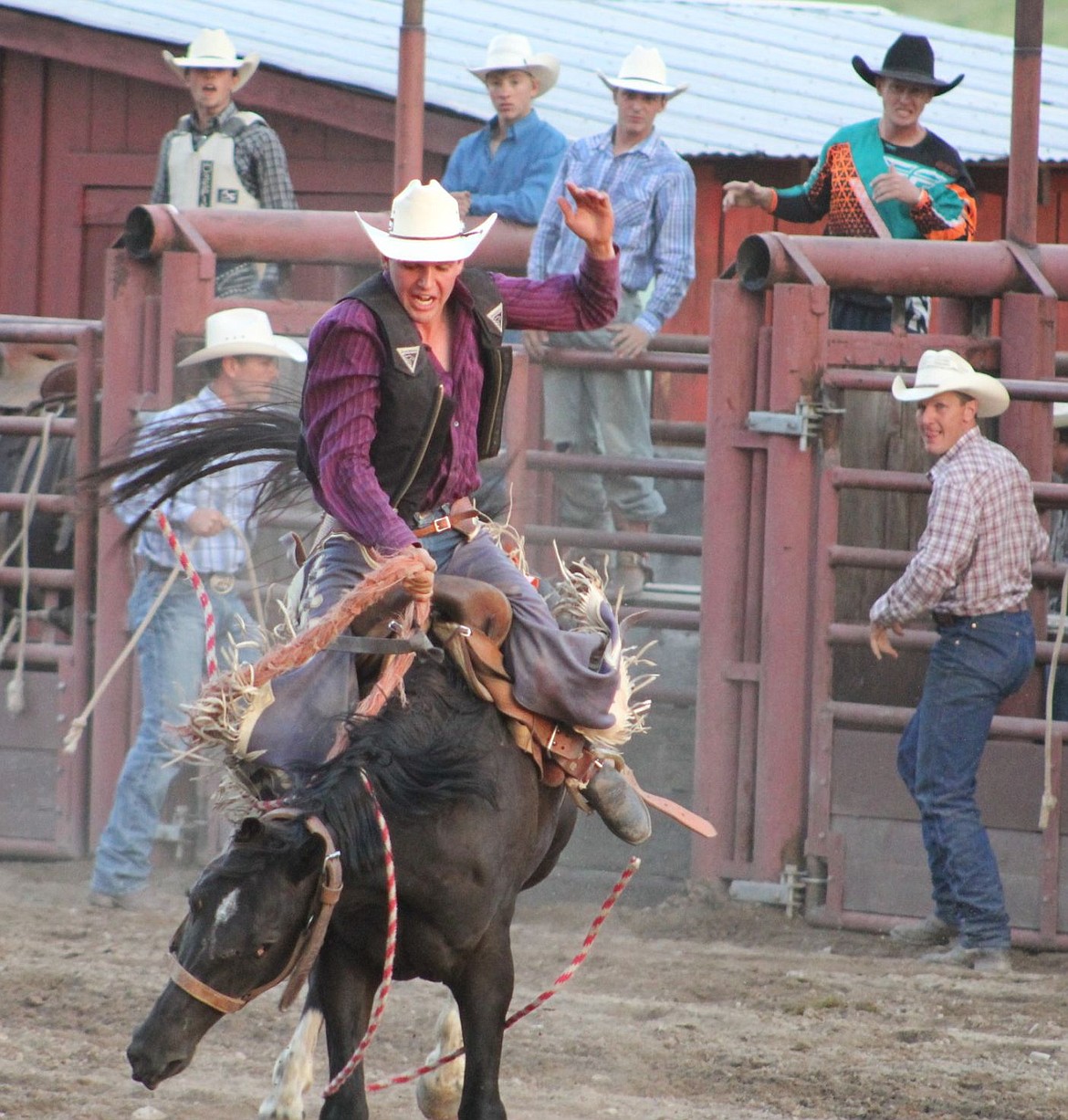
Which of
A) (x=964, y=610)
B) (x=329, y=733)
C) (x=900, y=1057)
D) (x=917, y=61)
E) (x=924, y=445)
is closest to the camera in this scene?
(x=329, y=733)

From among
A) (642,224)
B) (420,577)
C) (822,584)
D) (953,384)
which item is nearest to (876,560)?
(822,584)

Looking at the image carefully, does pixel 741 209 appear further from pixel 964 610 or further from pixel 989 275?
pixel 964 610

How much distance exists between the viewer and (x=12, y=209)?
11.8 metres

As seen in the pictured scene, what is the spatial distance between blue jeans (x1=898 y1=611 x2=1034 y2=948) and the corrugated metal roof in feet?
17.8

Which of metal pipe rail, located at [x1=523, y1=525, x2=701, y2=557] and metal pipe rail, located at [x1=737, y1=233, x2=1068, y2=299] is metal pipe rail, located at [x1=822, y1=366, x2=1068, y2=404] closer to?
metal pipe rail, located at [x1=737, y1=233, x2=1068, y2=299]

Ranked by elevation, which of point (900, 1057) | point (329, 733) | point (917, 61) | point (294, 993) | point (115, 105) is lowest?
point (900, 1057)

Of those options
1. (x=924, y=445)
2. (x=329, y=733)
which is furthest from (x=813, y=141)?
(x=329, y=733)

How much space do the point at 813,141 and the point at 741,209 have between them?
0.69m

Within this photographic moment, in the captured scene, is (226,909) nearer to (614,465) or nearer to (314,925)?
(314,925)

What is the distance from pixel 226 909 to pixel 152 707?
3.63 m

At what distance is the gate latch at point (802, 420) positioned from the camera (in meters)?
6.75

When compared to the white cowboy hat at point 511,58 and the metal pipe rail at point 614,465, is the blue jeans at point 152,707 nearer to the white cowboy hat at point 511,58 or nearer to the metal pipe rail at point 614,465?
the metal pipe rail at point 614,465

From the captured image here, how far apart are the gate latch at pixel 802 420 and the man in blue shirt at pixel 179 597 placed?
186cm

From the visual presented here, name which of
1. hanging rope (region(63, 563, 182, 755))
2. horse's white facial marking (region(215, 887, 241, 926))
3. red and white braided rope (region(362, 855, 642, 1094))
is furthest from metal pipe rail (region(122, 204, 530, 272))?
horse's white facial marking (region(215, 887, 241, 926))
